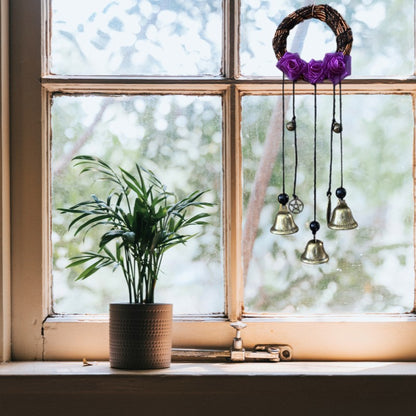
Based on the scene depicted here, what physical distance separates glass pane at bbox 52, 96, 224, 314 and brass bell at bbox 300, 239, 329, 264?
27cm

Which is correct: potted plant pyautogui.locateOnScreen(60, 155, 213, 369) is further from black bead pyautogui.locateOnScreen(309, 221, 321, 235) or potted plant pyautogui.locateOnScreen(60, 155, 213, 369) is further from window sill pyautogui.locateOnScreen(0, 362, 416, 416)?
black bead pyautogui.locateOnScreen(309, 221, 321, 235)

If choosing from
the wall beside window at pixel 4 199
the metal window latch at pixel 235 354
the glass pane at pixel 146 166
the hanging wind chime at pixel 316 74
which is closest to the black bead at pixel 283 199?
the hanging wind chime at pixel 316 74

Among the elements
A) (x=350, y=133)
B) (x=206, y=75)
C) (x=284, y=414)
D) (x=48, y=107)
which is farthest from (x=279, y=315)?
(x=48, y=107)

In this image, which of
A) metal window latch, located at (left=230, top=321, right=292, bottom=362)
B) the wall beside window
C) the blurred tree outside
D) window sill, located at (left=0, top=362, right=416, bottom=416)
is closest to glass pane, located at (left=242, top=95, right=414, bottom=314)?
the blurred tree outside

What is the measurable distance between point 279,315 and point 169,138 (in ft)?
1.84

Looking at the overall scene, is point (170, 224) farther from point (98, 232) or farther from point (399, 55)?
point (399, 55)

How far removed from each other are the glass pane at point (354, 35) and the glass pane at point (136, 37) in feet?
0.31

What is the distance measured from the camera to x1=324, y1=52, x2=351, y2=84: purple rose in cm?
192

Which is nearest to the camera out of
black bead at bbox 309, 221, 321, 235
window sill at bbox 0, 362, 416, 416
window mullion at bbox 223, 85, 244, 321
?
window sill at bbox 0, 362, 416, 416

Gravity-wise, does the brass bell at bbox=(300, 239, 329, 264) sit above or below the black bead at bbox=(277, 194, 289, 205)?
below

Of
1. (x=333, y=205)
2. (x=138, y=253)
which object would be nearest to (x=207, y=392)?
(x=138, y=253)

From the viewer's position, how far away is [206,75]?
213 cm

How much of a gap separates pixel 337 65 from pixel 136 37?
572 millimetres

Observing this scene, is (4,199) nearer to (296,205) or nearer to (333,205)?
(296,205)
